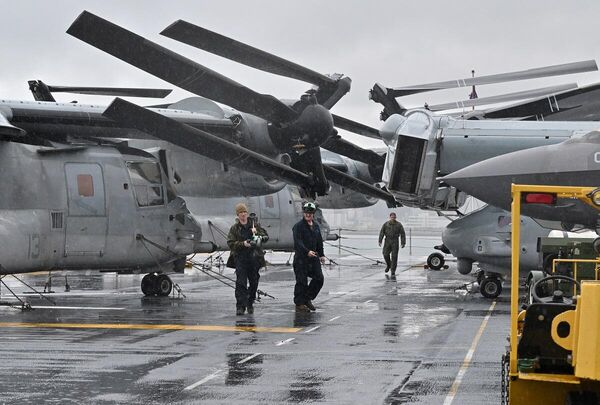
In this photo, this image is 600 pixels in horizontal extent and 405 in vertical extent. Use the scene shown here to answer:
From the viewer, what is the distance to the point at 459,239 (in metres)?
20.4

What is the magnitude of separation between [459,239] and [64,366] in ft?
40.1

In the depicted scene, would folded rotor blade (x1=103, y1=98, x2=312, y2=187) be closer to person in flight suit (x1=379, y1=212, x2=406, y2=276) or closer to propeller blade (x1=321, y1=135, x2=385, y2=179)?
propeller blade (x1=321, y1=135, x2=385, y2=179)

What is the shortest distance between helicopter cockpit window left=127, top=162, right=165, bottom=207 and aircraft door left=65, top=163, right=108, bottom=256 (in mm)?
761

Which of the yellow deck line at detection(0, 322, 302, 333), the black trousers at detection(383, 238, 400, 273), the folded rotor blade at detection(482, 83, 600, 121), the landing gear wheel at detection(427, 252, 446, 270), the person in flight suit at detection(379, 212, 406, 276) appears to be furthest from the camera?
the landing gear wheel at detection(427, 252, 446, 270)

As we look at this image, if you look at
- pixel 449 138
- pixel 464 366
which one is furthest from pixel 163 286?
pixel 464 366

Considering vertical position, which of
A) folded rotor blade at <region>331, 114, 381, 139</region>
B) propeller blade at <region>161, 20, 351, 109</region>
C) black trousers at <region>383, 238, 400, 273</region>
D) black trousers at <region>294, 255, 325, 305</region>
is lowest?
black trousers at <region>294, 255, 325, 305</region>

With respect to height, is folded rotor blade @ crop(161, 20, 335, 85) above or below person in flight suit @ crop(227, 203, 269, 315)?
above

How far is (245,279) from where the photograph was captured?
15.1m

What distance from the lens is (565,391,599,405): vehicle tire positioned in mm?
6051

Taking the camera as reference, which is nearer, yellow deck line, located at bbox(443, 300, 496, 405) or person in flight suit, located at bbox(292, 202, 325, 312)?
yellow deck line, located at bbox(443, 300, 496, 405)

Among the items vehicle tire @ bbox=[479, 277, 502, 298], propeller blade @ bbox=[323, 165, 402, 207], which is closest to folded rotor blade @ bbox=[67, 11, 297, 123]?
propeller blade @ bbox=[323, 165, 402, 207]

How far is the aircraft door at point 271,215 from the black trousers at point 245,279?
12.4 metres

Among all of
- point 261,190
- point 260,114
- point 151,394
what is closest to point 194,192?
point 261,190

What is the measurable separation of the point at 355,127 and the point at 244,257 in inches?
331
